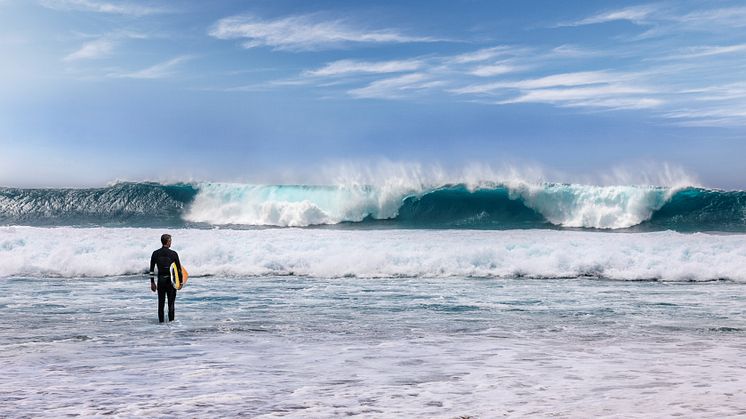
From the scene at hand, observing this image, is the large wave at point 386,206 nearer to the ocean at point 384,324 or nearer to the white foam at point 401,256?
the ocean at point 384,324

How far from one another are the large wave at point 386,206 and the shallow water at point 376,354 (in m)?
16.1

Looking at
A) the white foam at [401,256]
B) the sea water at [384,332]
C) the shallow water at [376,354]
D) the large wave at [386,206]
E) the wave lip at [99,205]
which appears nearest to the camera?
the shallow water at [376,354]

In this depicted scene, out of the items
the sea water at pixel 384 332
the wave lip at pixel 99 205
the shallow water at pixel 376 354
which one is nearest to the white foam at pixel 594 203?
the sea water at pixel 384 332

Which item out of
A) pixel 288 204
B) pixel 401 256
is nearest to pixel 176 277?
pixel 401 256

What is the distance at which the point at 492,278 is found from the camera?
55.7 ft

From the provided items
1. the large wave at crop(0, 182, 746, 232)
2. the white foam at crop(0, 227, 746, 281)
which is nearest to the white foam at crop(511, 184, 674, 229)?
the large wave at crop(0, 182, 746, 232)

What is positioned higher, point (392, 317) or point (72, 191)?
point (72, 191)

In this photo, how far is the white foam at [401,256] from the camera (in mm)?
17406

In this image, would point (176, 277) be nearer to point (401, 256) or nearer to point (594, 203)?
point (401, 256)

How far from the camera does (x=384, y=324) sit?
973 centimetres

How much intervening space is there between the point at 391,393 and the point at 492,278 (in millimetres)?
11411

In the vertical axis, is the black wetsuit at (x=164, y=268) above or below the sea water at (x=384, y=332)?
above

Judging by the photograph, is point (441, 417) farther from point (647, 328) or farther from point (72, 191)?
point (72, 191)

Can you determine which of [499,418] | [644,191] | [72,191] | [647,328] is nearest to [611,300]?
[647,328]
